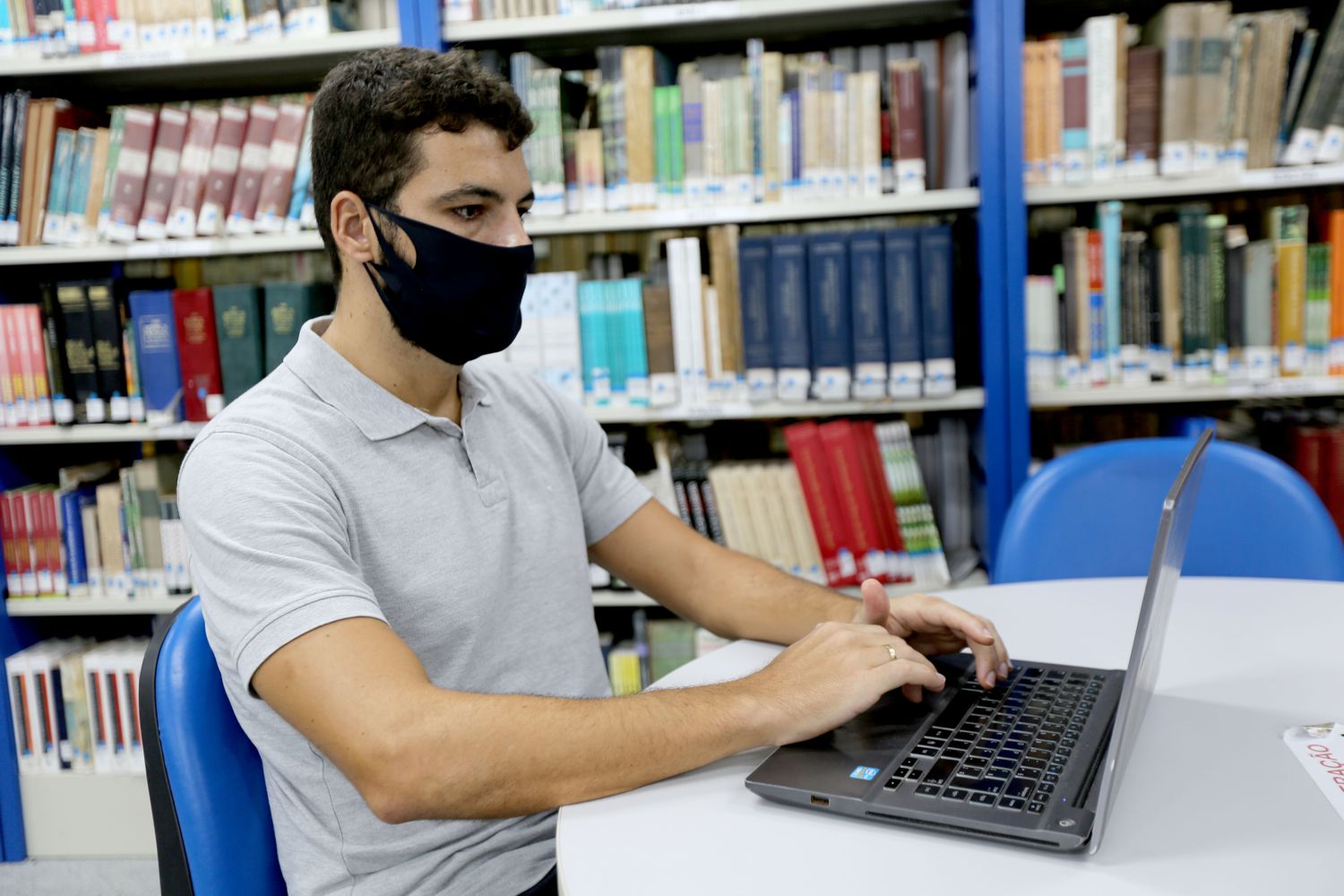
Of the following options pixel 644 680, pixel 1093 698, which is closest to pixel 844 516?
pixel 644 680

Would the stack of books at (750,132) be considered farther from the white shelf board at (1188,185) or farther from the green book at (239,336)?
the green book at (239,336)

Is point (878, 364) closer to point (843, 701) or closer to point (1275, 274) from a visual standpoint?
point (1275, 274)

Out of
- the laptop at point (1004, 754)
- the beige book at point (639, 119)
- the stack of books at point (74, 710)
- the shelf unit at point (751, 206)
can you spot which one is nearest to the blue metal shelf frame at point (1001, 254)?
the shelf unit at point (751, 206)

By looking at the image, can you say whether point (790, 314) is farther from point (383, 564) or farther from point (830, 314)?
point (383, 564)

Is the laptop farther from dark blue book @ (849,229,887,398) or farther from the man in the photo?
dark blue book @ (849,229,887,398)

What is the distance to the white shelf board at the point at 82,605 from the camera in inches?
97.6

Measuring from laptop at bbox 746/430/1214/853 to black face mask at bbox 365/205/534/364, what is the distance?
25.2 inches

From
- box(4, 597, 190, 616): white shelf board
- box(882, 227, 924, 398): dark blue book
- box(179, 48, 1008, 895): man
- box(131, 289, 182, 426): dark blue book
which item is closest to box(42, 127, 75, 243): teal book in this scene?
box(131, 289, 182, 426): dark blue book

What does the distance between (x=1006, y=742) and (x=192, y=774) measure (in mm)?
689

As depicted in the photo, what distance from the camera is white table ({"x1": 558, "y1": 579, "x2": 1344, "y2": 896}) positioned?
2.22ft

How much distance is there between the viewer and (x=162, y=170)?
238cm

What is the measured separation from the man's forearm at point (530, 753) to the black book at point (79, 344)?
1979mm

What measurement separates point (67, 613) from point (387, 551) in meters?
2.05

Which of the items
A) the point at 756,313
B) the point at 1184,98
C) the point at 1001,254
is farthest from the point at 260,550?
the point at 1184,98
